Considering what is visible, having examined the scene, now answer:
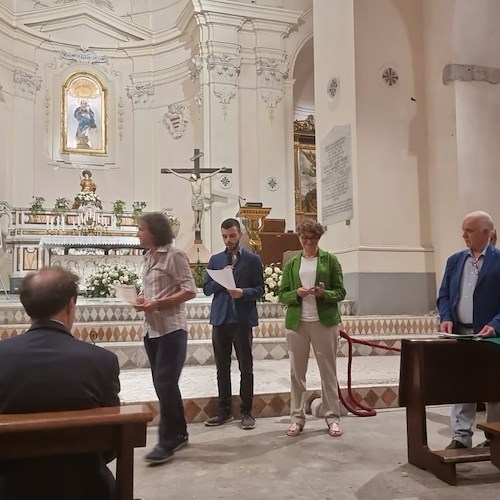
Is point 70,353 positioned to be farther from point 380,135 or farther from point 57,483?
point 380,135

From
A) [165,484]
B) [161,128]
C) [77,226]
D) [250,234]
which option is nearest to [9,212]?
[77,226]

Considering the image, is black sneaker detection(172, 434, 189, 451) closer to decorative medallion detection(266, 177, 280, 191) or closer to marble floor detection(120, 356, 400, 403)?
marble floor detection(120, 356, 400, 403)

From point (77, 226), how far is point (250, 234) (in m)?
4.51

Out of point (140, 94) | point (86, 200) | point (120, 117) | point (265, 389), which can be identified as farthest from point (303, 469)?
point (140, 94)

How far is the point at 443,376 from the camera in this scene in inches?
123

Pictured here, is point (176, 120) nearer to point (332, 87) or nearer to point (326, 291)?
point (332, 87)

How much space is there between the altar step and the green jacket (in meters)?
0.91

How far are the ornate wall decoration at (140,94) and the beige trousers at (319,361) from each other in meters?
11.4

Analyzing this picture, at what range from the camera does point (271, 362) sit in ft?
20.0

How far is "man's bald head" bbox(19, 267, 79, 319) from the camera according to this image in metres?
1.79

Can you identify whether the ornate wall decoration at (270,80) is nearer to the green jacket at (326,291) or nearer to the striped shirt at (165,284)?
the green jacket at (326,291)

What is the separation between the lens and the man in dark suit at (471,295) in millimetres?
3244

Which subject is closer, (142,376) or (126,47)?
(142,376)

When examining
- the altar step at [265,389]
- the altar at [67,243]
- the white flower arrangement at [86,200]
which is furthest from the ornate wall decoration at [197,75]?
the altar step at [265,389]
